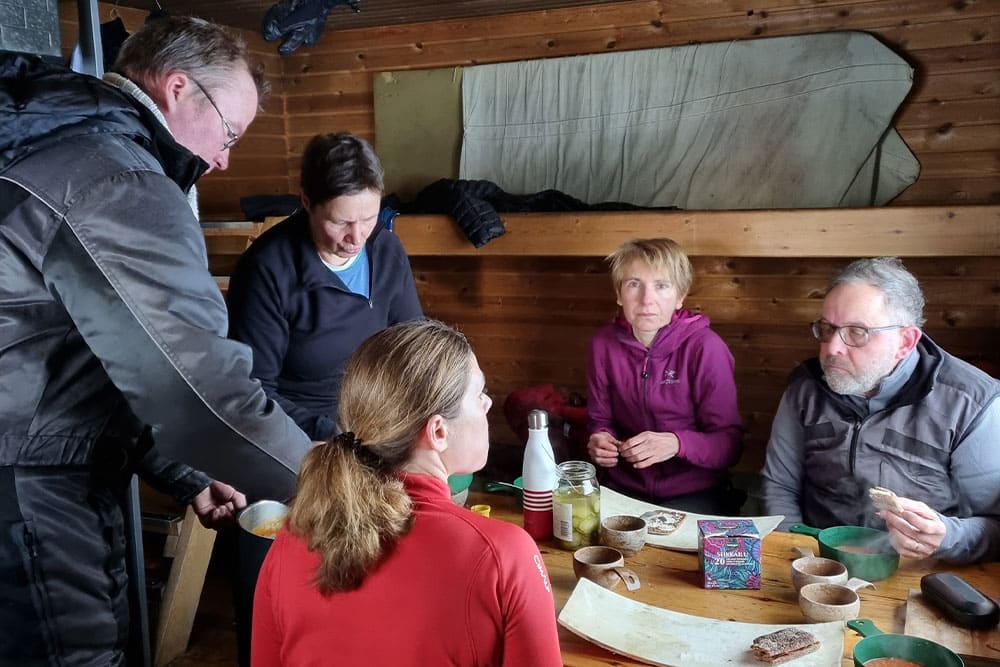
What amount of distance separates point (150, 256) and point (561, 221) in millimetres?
2692

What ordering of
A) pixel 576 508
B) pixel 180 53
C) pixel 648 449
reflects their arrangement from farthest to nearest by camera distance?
pixel 648 449 → pixel 576 508 → pixel 180 53

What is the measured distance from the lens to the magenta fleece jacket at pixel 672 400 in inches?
103

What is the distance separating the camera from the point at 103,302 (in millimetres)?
1174

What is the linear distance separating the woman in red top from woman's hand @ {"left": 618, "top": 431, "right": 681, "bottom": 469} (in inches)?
54.6

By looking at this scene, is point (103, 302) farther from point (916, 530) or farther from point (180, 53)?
point (916, 530)

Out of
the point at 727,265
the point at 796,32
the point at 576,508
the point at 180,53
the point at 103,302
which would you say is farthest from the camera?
the point at 727,265

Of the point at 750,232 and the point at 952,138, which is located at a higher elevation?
the point at 952,138

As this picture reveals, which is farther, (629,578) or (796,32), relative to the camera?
(796,32)

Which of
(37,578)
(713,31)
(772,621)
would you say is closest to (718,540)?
(772,621)

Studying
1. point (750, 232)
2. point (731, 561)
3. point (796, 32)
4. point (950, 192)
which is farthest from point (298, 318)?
point (950, 192)

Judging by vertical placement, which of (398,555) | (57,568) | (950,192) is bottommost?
(57,568)

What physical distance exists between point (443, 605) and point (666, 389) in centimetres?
179

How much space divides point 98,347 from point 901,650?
123cm

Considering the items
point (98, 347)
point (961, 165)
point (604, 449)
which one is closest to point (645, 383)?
point (604, 449)
